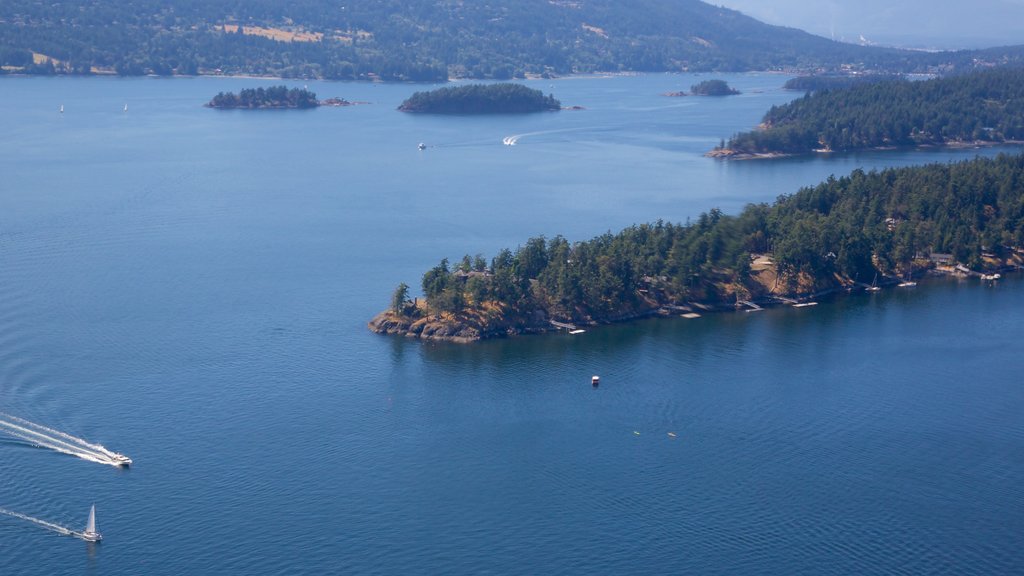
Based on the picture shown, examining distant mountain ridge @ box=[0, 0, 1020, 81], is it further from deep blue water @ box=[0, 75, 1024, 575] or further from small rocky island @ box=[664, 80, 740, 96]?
deep blue water @ box=[0, 75, 1024, 575]

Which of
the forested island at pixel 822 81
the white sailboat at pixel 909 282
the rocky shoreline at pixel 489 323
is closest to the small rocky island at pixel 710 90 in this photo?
the forested island at pixel 822 81

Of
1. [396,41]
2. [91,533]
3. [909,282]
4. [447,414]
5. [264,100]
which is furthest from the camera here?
[396,41]

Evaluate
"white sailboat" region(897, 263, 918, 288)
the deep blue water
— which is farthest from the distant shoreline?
"white sailboat" region(897, 263, 918, 288)

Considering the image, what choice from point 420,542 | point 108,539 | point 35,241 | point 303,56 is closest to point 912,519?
point 420,542

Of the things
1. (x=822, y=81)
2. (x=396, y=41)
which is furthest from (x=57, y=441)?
(x=396, y=41)

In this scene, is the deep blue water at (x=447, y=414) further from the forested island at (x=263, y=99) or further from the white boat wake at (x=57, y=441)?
the forested island at (x=263, y=99)

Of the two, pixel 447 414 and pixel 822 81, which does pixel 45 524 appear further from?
pixel 822 81

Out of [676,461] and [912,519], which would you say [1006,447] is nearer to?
[912,519]
